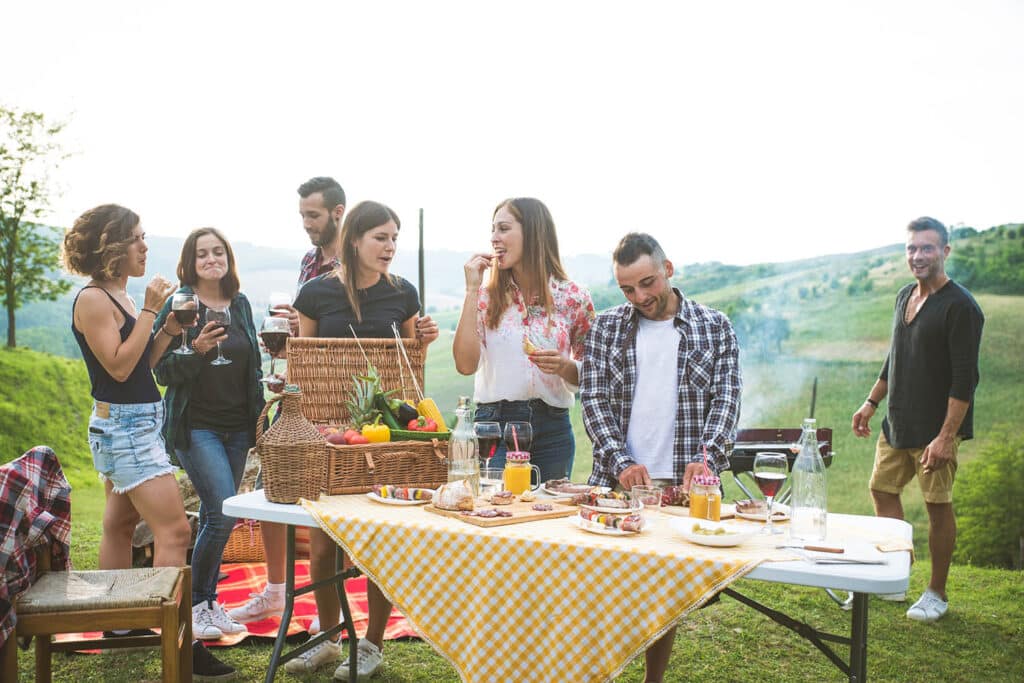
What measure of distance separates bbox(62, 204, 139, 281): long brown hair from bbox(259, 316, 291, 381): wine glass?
72cm

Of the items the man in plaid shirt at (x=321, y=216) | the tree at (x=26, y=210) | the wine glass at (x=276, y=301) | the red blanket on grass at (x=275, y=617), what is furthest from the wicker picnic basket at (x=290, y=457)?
the tree at (x=26, y=210)

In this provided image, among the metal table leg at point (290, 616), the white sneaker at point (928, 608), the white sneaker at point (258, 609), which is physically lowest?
the white sneaker at point (928, 608)

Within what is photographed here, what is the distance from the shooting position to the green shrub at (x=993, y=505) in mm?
5965

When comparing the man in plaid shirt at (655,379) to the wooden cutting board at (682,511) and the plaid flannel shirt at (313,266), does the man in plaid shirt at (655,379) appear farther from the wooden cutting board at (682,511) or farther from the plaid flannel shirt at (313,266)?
the plaid flannel shirt at (313,266)

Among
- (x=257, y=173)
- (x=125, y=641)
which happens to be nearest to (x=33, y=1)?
(x=257, y=173)

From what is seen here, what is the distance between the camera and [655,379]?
2.78 meters

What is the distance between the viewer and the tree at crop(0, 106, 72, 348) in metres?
7.64

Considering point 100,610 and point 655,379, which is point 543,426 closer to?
point 655,379

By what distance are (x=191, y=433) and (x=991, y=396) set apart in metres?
5.71

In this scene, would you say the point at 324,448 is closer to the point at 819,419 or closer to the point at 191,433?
the point at 191,433

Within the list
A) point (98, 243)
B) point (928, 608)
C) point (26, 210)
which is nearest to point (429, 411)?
point (98, 243)

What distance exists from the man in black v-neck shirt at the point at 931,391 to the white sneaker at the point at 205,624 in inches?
130

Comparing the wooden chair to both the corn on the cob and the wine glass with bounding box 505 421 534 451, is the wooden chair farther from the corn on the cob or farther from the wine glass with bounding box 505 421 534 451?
the wine glass with bounding box 505 421 534 451

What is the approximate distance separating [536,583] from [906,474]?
299 centimetres
